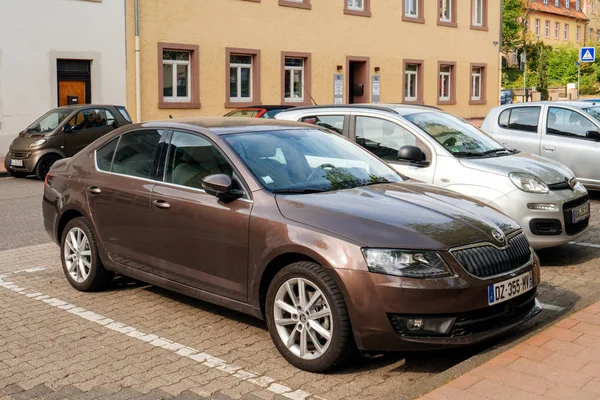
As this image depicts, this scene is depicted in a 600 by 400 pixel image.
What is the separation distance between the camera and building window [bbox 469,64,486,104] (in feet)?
125

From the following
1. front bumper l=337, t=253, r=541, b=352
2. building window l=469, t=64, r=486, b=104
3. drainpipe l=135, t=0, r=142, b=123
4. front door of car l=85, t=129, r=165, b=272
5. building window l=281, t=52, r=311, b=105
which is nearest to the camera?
front bumper l=337, t=253, r=541, b=352

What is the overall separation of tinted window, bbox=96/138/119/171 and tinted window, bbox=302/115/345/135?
2903 mm

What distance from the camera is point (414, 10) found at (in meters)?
34.1

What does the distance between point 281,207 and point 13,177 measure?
1504 centimetres

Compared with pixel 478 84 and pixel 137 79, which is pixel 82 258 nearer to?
pixel 137 79

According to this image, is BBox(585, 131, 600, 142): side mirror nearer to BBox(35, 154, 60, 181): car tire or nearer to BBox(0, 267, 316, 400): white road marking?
BBox(0, 267, 316, 400): white road marking

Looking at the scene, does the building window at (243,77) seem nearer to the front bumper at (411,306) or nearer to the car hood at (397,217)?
the car hood at (397,217)

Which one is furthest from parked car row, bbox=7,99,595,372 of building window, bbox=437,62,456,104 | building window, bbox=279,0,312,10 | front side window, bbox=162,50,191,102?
building window, bbox=437,62,456,104

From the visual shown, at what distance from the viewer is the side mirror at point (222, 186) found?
5.57 meters

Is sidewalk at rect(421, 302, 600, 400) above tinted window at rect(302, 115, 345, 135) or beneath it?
beneath

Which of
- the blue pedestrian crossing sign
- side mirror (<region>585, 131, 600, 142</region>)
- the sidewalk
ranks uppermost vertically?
the blue pedestrian crossing sign

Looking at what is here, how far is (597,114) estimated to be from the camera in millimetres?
13328

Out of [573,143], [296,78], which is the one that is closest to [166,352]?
[573,143]

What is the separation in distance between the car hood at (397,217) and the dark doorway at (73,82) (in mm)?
18607
